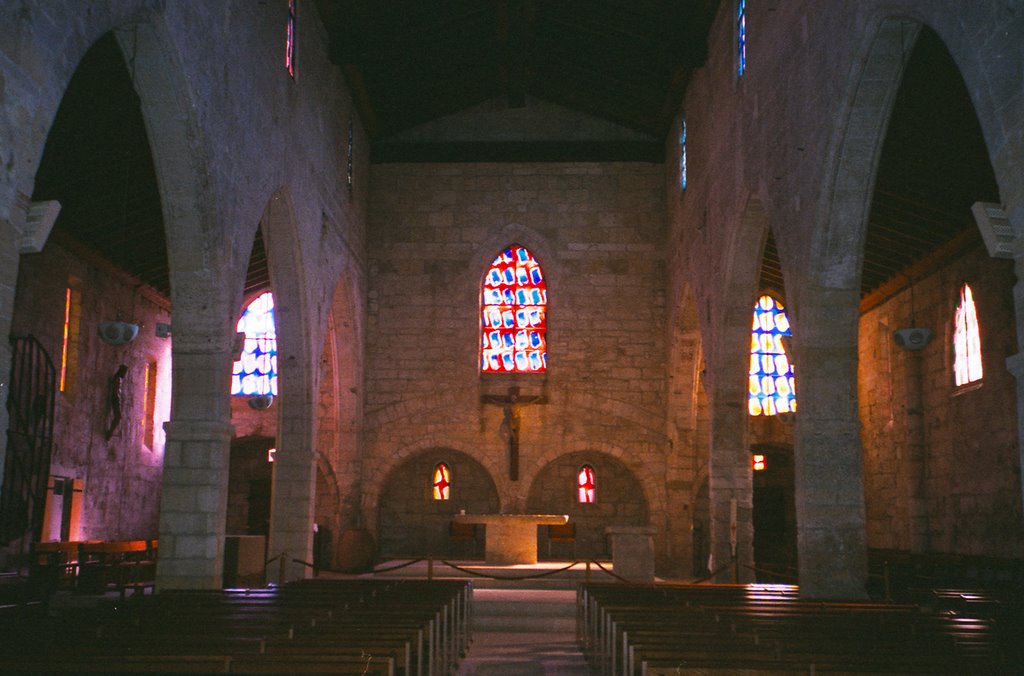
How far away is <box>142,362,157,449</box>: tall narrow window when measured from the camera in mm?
17281

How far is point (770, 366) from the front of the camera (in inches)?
787

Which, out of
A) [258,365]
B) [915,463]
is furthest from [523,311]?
[915,463]

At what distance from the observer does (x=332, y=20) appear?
1542 centimetres

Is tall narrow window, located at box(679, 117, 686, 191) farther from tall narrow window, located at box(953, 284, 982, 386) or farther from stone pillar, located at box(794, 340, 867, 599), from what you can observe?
stone pillar, located at box(794, 340, 867, 599)

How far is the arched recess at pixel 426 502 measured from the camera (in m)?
20.4

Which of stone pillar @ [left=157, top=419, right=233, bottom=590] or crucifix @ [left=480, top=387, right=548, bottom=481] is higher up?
crucifix @ [left=480, top=387, right=548, bottom=481]

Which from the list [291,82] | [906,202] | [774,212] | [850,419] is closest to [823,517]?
[850,419]

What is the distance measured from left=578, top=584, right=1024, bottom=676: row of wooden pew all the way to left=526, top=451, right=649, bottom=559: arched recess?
11.5 meters

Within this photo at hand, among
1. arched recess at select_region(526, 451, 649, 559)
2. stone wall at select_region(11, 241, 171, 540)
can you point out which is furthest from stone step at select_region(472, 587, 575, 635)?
arched recess at select_region(526, 451, 649, 559)

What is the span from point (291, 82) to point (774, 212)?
6277 mm

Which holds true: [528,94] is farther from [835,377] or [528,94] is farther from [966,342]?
[835,377]

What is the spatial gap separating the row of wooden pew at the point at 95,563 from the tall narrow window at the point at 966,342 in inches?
415

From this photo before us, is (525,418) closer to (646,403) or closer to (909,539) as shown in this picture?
(646,403)

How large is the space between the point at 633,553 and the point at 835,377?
5712 mm
